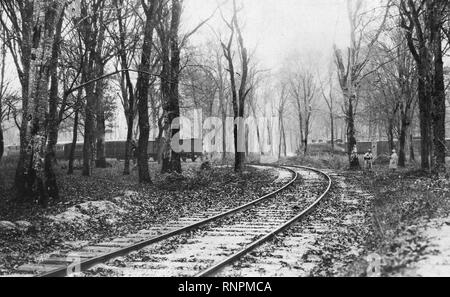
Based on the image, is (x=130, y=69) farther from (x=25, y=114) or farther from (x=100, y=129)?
(x=100, y=129)

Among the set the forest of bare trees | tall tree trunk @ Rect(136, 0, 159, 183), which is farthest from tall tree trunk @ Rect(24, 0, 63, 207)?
tall tree trunk @ Rect(136, 0, 159, 183)

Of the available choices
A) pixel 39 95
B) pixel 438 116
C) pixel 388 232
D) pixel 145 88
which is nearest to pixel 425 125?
pixel 438 116

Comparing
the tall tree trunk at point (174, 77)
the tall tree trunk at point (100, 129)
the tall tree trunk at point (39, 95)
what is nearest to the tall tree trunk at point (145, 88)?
the tall tree trunk at point (174, 77)

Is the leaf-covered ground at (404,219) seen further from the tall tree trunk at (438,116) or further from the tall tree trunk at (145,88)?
the tall tree trunk at (145,88)

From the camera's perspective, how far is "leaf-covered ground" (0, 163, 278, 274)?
29.0 feet

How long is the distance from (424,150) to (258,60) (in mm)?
30280

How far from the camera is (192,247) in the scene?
8328 mm

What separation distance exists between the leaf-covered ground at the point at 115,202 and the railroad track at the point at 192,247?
3.44ft

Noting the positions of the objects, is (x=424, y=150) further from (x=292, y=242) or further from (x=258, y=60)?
(x=258, y=60)

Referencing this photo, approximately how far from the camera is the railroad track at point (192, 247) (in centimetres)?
674

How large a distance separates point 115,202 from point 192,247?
6.01 m

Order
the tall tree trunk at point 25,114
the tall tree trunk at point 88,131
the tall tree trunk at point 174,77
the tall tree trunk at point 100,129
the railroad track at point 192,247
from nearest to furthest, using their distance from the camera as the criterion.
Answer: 1. the railroad track at point 192,247
2. the tall tree trunk at point 25,114
3. the tall tree trunk at point 174,77
4. the tall tree trunk at point 88,131
5. the tall tree trunk at point 100,129

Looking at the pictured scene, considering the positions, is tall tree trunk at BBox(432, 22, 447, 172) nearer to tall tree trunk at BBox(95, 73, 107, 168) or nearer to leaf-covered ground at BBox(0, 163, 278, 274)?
leaf-covered ground at BBox(0, 163, 278, 274)

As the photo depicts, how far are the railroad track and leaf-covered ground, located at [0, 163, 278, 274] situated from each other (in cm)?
105
